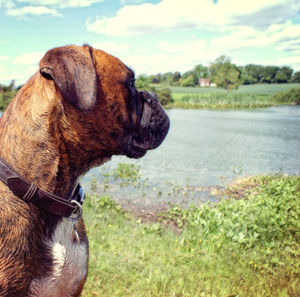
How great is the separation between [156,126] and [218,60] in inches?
2464

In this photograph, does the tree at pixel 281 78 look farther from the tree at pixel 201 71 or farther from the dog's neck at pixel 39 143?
the tree at pixel 201 71

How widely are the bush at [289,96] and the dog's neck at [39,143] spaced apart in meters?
23.3

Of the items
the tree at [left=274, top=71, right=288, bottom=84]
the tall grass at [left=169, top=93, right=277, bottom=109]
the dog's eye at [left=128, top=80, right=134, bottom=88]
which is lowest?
the tall grass at [left=169, top=93, right=277, bottom=109]

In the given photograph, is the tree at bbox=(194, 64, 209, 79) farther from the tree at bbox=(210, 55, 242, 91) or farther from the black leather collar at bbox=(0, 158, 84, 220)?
the black leather collar at bbox=(0, 158, 84, 220)

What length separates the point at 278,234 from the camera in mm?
4559

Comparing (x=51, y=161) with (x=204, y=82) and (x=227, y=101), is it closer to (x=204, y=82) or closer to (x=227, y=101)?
(x=227, y=101)

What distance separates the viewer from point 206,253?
14.2 ft

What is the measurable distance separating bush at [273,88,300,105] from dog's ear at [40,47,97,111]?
23174mm

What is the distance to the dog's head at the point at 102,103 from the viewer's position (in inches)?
72.6

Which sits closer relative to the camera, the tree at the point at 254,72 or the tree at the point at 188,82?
the tree at the point at 254,72

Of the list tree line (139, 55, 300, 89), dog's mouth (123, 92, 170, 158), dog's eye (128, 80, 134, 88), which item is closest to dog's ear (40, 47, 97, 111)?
dog's eye (128, 80, 134, 88)

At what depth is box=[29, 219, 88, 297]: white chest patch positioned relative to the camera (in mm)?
1896

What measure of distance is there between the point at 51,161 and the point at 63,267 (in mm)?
649

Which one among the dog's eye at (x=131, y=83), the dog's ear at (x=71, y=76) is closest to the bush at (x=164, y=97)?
the dog's eye at (x=131, y=83)
